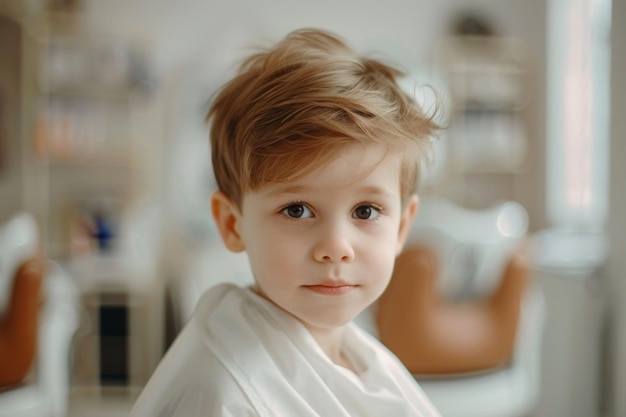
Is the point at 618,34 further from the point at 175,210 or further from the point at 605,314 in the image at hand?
the point at 175,210

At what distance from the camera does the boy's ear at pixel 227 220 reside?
29.0 inches

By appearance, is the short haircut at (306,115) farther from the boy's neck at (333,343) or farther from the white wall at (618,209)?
the white wall at (618,209)

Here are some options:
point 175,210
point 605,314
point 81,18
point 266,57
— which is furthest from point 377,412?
point 81,18

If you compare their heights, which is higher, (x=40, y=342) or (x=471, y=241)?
(x=471, y=241)

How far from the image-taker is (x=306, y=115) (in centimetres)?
63

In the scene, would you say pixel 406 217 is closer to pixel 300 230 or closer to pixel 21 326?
pixel 300 230

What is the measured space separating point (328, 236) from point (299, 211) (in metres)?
0.04

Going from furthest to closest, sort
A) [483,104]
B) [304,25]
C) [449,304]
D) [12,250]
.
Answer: [304,25], [483,104], [449,304], [12,250]

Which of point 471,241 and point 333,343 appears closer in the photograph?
point 333,343

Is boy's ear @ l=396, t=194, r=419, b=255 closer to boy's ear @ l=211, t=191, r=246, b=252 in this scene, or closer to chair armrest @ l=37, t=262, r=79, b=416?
boy's ear @ l=211, t=191, r=246, b=252

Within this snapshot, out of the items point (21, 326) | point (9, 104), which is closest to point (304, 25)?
point (9, 104)

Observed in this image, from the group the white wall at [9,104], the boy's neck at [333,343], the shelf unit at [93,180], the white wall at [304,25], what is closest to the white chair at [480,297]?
the boy's neck at [333,343]

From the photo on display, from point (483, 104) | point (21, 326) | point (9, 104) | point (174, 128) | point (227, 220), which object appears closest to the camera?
point (227, 220)

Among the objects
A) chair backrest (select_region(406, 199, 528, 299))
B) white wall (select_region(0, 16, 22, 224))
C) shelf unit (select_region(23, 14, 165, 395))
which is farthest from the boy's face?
white wall (select_region(0, 16, 22, 224))
